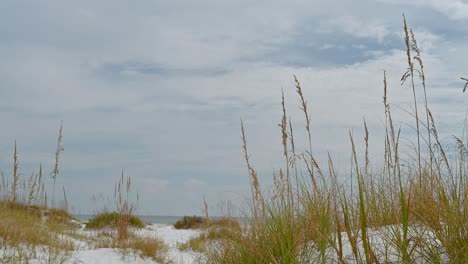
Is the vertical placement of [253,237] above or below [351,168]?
below

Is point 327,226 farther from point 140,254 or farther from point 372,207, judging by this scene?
point 140,254

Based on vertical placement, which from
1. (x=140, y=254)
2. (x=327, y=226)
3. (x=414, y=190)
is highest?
(x=414, y=190)

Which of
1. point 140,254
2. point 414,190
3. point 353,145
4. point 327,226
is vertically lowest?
point 140,254

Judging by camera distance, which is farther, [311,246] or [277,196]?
[277,196]

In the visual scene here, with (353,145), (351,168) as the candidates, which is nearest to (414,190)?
(351,168)

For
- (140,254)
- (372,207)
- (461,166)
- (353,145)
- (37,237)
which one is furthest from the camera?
(140,254)

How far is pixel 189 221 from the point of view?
546 inches

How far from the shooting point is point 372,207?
3.97m

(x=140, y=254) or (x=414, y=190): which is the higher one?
(x=414, y=190)

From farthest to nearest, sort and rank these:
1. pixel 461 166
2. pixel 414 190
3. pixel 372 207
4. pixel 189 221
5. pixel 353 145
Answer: pixel 189 221 < pixel 372 207 < pixel 414 190 < pixel 461 166 < pixel 353 145

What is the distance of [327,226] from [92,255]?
428 cm

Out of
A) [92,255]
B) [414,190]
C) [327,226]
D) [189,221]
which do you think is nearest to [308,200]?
[327,226]

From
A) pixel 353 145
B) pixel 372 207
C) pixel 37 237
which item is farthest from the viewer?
pixel 37 237

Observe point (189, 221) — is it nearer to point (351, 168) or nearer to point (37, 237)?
point (37, 237)
